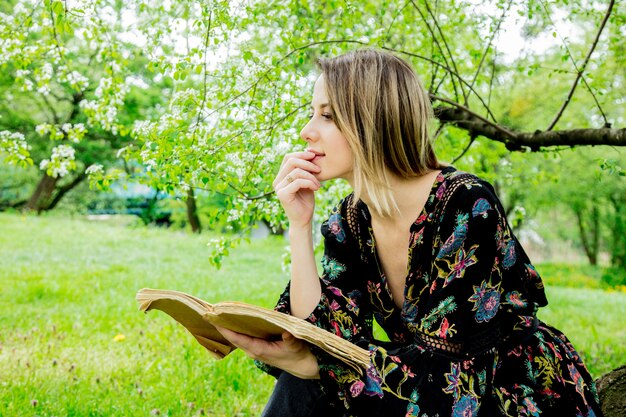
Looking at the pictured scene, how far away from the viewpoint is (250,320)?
159 cm

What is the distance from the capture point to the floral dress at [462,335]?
5.35ft

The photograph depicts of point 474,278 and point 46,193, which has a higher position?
point 474,278

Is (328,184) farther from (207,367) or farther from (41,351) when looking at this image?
(41,351)

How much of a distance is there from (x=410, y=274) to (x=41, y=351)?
3.04m

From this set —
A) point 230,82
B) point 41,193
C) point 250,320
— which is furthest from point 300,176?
point 41,193

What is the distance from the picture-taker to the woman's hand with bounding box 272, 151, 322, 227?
2115mm

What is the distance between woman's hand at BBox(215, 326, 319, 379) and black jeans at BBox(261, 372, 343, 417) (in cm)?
8

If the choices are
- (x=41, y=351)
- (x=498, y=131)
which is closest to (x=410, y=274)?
(x=498, y=131)

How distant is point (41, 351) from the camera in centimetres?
407

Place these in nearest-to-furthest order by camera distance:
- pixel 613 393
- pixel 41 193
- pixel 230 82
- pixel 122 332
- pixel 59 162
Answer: pixel 613 393 → pixel 230 82 → pixel 59 162 → pixel 122 332 → pixel 41 193

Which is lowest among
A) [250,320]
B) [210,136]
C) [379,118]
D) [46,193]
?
[46,193]

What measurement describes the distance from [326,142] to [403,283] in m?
0.60

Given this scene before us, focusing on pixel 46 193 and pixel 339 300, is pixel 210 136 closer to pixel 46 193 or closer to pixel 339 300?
pixel 339 300

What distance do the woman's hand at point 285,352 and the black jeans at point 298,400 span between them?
85 millimetres
